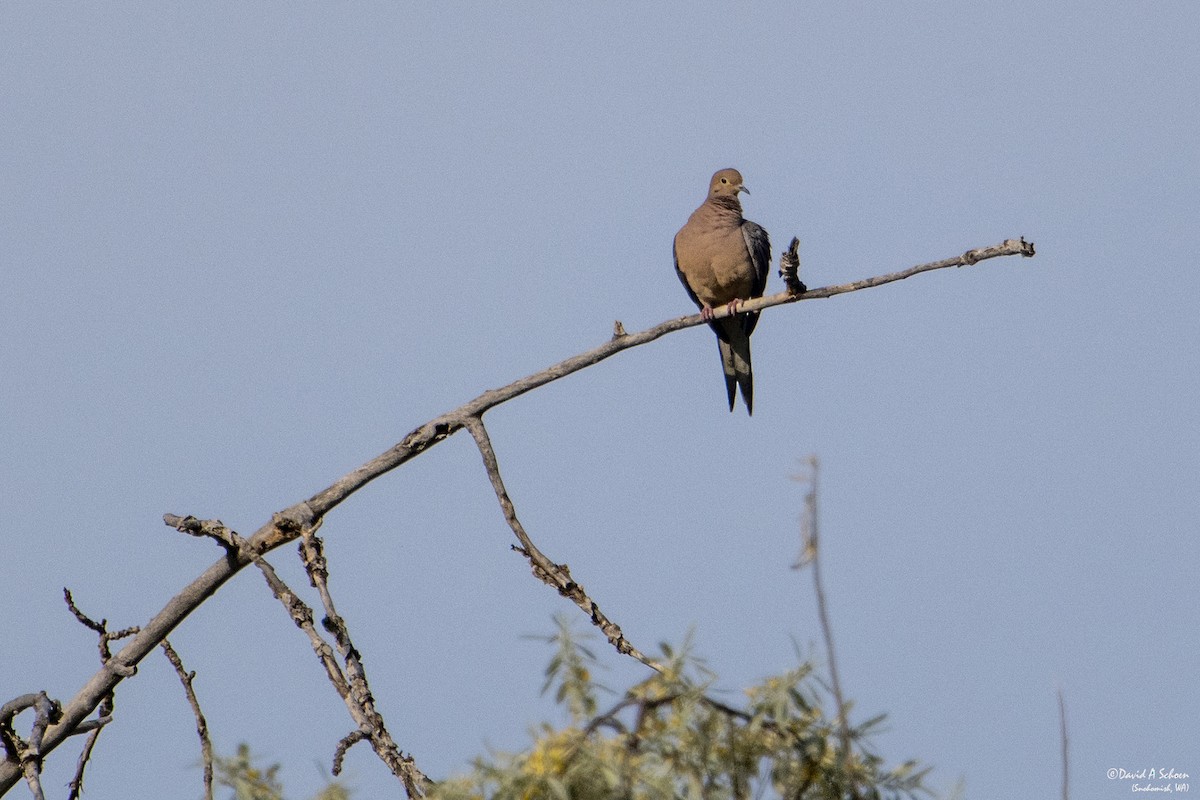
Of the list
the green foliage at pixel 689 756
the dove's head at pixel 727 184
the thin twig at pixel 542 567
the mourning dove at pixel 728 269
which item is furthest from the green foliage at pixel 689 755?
the dove's head at pixel 727 184

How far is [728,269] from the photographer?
9.24 meters

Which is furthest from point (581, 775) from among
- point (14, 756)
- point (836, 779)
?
point (14, 756)

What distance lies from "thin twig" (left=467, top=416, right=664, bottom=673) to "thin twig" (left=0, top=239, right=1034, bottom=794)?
85 millimetres

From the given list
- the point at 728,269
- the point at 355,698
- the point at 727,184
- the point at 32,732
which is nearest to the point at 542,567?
the point at 355,698

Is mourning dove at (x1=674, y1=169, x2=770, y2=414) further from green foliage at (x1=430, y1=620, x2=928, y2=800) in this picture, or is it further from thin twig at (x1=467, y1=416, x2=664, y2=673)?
green foliage at (x1=430, y1=620, x2=928, y2=800)

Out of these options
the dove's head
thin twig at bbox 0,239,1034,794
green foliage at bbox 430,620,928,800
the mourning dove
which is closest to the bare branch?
thin twig at bbox 0,239,1034,794

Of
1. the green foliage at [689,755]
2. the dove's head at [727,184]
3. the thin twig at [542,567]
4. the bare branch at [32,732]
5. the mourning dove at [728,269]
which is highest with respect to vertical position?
the dove's head at [727,184]

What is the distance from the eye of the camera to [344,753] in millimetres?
3562

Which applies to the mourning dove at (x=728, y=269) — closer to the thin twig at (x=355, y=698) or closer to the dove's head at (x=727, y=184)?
the dove's head at (x=727, y=184)

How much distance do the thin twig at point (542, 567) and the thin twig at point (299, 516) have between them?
8 cm

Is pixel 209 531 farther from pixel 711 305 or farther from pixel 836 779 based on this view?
pixel 711 305

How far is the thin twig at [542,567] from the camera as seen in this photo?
12.3 feet

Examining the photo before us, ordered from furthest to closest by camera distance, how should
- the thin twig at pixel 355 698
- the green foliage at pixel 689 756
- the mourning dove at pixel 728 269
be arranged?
the mourning dove at pixel 728 269
the thin twig at pixel 355 698
the green foliage at pixel 689 756

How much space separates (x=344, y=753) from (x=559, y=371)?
1406mm
